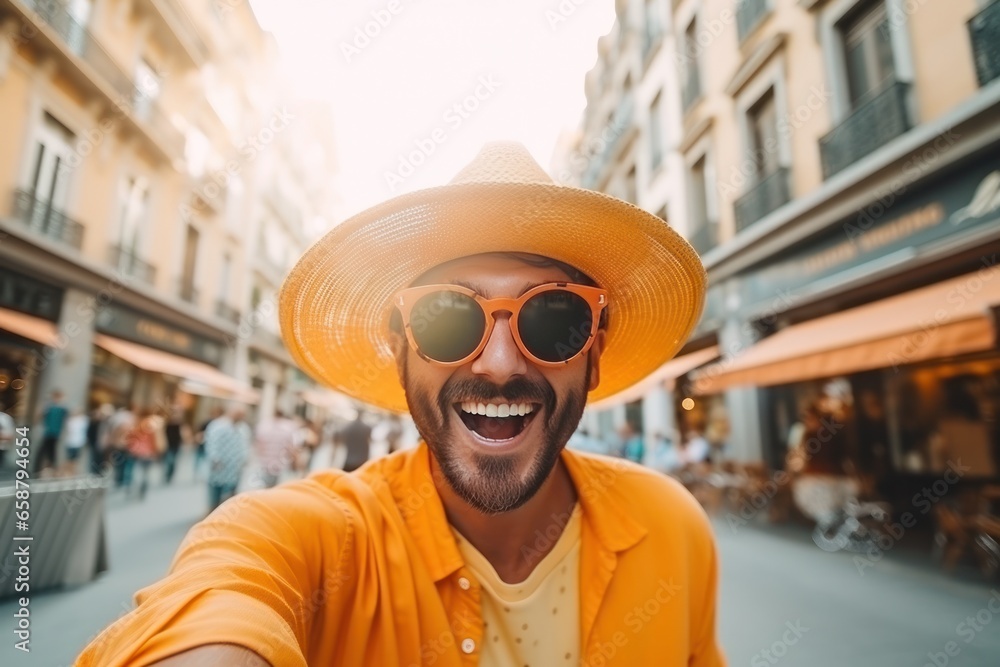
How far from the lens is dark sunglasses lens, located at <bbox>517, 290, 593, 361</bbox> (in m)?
1.47

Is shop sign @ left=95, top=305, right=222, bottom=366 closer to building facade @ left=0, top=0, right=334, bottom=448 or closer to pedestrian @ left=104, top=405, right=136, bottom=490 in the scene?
building facade @ left=0, top=0, right=334, bottom=448

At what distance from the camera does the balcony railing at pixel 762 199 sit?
9.56 meters

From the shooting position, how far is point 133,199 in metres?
13.7

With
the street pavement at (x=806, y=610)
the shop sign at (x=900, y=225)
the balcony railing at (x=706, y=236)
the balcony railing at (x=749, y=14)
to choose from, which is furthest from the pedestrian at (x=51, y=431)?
the balcony railing at (x=749, y=14)

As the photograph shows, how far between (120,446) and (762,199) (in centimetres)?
1291

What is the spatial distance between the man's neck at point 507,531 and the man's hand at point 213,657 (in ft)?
2.41

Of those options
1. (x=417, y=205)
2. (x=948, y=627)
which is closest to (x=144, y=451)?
(x=417, y=205)

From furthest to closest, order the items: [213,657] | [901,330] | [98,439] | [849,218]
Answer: [98,439], [849,218], [901,330], [213,657]

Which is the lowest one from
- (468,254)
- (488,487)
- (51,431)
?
(51,431)

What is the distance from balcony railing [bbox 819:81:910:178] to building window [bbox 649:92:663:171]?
7372 mm

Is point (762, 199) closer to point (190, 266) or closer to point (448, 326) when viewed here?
point (448, 326)

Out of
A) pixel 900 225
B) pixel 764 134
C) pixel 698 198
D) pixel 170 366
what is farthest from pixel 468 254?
pixel 170 366

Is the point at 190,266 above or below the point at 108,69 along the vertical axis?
below

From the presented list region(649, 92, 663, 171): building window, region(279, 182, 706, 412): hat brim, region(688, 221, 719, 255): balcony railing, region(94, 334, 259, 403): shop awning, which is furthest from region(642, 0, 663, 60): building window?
region(279, 182, 706, 412): hat brim
